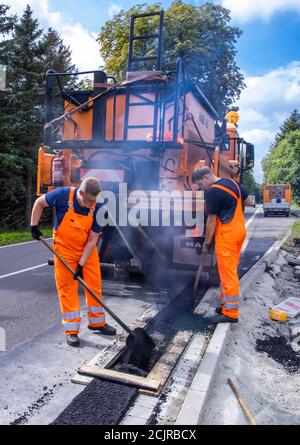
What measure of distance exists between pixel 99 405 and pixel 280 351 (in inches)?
76.5

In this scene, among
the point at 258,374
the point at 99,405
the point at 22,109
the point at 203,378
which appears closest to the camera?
the point at 99,405

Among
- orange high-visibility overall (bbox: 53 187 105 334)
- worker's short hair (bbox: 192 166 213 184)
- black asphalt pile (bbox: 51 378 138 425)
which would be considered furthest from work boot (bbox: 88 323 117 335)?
worker's short hair (bbox: 192 166 213 184)

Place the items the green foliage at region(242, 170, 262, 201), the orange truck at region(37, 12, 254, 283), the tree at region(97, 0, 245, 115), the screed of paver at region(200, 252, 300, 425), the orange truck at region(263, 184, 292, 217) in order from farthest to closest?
the orange truck at region(263, 184, 292, 217), the tree at region(97, 0, 245, 115), the green foliage at region(242, 170, 262, 201), the orange truck at region(37, 12, 254, 283), the screed of paver at region(200, 252, 300, 425)

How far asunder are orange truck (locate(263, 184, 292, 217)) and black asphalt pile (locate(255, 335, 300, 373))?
2518 centimetres

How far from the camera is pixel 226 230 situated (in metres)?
4.03

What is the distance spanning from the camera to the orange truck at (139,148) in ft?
16.1

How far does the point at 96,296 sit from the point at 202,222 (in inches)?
65.3

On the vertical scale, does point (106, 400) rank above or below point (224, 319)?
below

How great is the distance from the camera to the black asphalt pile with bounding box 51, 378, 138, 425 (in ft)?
7.66

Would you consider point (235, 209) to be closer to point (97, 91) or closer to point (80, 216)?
point (80, 216)

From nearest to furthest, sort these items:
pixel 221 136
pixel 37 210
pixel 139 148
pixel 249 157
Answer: pixel 37 210 → pixel 139 148 → pixel 221 136 → pixel 249 157

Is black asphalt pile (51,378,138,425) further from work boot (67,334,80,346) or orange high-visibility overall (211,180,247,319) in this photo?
orange high-visibility overall (211,180,247,319)

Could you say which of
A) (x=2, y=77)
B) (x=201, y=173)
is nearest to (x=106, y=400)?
(x=201, y=173)

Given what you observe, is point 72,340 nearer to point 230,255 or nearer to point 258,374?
point 258,374
